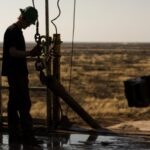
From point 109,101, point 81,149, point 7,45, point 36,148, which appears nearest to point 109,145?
point 81,149

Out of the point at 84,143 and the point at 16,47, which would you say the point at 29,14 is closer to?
the point at 16,47

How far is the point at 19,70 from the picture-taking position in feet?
25.5

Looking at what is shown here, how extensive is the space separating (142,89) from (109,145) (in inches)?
35.1

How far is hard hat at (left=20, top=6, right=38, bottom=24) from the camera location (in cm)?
764

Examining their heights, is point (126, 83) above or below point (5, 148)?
above

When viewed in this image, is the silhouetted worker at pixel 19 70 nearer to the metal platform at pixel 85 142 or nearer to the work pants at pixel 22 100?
the work pants at pixel 22 100

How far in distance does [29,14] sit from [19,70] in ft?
2.55

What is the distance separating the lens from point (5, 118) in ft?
Result: 29.9

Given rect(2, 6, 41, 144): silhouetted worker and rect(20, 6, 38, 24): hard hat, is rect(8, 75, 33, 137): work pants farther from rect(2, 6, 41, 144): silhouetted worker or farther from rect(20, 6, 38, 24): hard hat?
rect(20, 6, 38, 24): hard hat

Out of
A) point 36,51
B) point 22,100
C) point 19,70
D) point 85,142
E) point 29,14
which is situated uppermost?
point 29,14

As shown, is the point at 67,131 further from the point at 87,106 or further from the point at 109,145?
the point at 87,106

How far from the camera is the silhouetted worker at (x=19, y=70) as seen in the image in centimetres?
765

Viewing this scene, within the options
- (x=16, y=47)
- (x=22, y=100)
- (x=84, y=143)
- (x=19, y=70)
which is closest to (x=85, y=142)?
(x=84, y=143)

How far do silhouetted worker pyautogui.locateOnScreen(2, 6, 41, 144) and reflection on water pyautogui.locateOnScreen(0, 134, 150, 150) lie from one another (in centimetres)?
24
